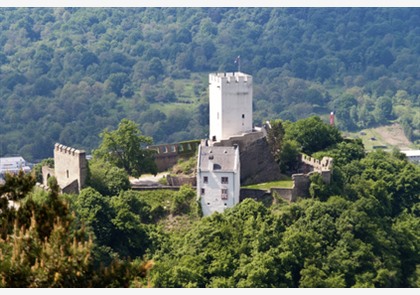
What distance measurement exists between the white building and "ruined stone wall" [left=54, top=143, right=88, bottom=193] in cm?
477

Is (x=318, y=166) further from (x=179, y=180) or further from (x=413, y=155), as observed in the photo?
(x=413, y=155)

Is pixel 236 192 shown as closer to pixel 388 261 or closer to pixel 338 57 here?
pixel 388 261

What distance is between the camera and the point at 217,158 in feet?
186

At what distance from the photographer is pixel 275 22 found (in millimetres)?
193500

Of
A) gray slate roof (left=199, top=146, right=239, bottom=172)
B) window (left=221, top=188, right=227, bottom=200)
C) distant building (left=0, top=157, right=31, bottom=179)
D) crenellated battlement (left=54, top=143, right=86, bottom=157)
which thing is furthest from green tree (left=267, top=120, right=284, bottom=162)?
distant building (left=0, top=157, right=31, bottom=179)

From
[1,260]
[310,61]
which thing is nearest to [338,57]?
[310,61]

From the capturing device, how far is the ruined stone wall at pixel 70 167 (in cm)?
5697

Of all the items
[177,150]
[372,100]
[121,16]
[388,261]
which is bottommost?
[388,261]

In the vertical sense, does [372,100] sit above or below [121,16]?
below

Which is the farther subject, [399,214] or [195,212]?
[399,214]

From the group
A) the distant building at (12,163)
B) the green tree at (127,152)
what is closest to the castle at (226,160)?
the green tree at (127,152)

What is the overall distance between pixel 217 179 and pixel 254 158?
3.60m

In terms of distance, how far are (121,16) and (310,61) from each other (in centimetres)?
2568

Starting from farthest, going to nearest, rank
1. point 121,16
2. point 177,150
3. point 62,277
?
point 121,16, point 177,150, point 62,277
